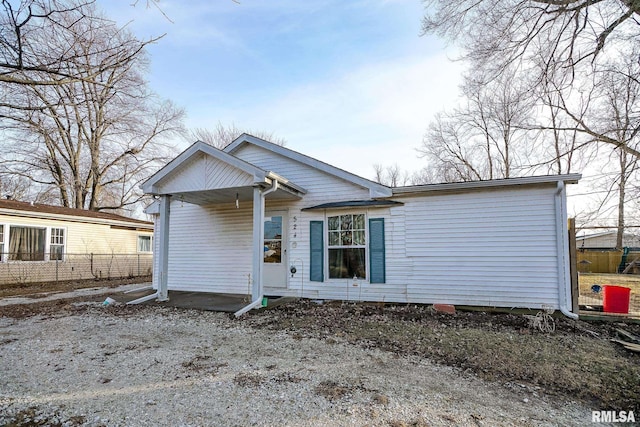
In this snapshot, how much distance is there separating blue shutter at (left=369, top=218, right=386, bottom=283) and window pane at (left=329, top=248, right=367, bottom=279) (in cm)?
21

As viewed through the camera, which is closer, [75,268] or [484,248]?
[484,248]

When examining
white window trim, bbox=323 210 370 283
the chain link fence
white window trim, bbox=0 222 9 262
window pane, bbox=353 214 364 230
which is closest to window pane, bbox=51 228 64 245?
the chain link fence

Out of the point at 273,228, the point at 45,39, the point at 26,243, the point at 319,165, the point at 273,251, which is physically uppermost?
the point at 45,39

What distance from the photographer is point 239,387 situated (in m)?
3.39

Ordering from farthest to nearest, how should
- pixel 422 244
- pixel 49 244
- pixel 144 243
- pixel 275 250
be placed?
pixel 144 243 → pixel 49 244 → pixel 275 250 → pixel 422 244

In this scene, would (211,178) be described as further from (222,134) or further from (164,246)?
(222,134)

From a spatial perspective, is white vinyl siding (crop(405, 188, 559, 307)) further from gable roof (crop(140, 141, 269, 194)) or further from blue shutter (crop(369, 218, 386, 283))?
gable roof (crop(140, 141, 269, 194))

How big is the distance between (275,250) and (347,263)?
199cm

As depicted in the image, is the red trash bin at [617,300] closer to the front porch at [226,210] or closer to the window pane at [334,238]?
the window pane at [334,238]

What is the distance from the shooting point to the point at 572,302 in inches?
248

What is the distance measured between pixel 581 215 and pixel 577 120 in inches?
257

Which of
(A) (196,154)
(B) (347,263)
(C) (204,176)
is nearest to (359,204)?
(B) (347,263)

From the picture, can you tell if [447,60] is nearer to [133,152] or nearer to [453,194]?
[453,194]

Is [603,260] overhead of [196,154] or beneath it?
beneath
